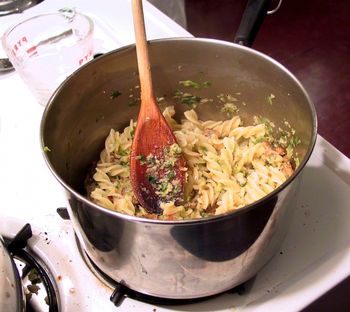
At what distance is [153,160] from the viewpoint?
2.40 ft

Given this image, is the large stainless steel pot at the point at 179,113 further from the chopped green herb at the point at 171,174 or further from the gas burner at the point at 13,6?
the gas burner at the point at 13,6

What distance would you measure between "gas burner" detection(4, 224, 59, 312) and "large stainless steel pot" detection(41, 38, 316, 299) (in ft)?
0.26

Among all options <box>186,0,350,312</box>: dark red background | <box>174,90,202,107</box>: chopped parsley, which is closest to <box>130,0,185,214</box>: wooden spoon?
<box>174,90,202,107</box>: chopped parsley

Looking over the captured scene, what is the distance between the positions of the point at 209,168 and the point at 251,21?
24 cm

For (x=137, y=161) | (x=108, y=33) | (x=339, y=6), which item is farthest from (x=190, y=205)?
(x=339, y=6)

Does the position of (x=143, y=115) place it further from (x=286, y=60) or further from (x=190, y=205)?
(x=286, y=60)

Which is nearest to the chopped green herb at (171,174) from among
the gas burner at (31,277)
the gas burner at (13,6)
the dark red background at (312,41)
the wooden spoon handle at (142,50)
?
the wooden spoon handle at (142,50)

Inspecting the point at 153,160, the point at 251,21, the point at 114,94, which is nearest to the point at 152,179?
the point at 153,160

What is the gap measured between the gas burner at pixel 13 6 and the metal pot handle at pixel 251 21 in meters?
0.65

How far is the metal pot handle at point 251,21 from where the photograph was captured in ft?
2.33

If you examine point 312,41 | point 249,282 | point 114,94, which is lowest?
point 312,41

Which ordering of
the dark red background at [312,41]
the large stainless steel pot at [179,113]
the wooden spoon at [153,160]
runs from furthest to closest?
the dark red background at [312,41] < the wooden spoon at [153,160] < the large stainless steel pot at [179,113]

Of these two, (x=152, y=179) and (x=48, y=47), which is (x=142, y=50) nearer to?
(x=152, y=179)

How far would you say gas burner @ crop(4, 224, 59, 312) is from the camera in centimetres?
61
